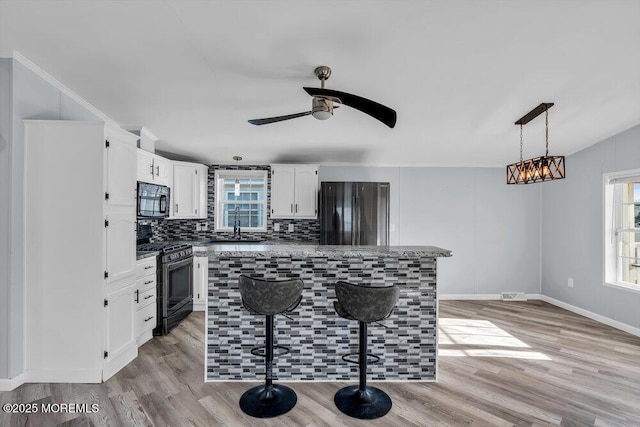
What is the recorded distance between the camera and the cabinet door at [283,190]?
4465mm

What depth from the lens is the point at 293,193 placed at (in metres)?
4.48

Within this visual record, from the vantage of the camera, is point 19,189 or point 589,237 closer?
point 19,189

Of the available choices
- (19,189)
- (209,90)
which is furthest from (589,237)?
(19,189)

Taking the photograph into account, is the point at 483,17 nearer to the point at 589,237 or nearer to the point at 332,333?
the point at 332,333

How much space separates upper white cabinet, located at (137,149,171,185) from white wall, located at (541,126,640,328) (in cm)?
584

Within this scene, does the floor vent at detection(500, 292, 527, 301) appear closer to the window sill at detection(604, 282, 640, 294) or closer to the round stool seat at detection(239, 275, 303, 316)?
the window sill at detection(604, 282, 640, 294)

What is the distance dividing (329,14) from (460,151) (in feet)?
10.7

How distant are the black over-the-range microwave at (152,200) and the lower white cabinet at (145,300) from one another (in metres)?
0.58

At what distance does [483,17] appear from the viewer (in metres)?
1.70

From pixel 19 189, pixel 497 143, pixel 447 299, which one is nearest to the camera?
pixel 19 189

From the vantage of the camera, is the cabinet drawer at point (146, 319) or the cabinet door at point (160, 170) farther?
the cabinet door at point (160, 170)

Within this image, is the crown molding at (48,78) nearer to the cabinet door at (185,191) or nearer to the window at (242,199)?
the cabinet door at (185,191)

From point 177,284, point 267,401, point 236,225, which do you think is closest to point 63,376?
point 177,284

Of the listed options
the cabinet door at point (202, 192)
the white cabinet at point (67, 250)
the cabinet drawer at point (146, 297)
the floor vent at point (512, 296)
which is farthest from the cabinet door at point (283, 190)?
the floor vent at point (512, 296)
